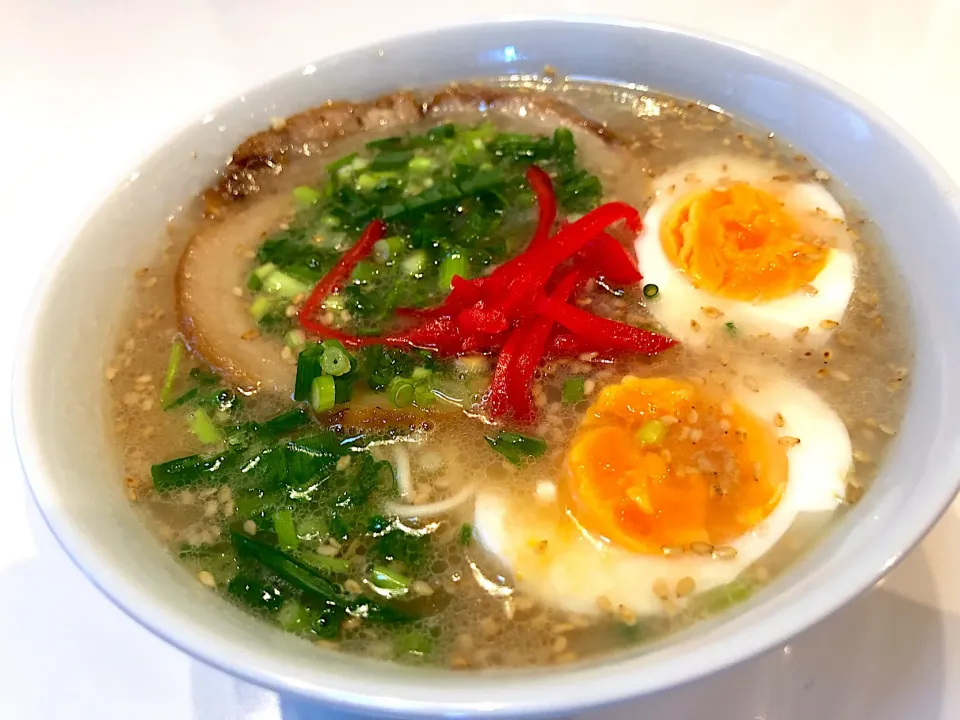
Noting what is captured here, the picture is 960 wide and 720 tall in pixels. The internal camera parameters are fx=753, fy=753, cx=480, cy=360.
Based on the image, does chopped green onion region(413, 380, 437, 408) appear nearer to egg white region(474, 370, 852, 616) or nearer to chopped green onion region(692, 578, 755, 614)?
egg white region(474, 370, 852, 616)

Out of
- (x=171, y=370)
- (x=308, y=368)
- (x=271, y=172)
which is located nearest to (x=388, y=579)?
(x=308, y=368)

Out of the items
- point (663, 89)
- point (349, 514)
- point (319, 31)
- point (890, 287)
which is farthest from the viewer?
point (319, 31)

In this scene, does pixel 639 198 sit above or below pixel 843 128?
below

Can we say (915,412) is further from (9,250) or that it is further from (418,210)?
(9,250)

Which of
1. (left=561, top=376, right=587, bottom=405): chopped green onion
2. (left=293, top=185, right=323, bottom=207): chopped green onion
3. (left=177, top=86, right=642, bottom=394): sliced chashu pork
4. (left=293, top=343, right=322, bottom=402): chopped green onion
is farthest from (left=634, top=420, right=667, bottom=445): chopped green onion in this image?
(left=293, top=185, right=323, bottom=207): chopped green onion

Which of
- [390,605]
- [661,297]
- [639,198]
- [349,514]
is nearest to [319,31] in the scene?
[639,198]

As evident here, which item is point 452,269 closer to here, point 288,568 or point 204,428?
point 204,428

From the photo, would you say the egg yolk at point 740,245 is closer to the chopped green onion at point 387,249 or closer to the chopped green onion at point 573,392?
the chopped green onion at point 573,392

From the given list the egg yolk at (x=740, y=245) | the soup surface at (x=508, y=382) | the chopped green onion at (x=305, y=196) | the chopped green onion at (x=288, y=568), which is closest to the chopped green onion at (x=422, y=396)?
the soup surface at (x=508, y=382)
